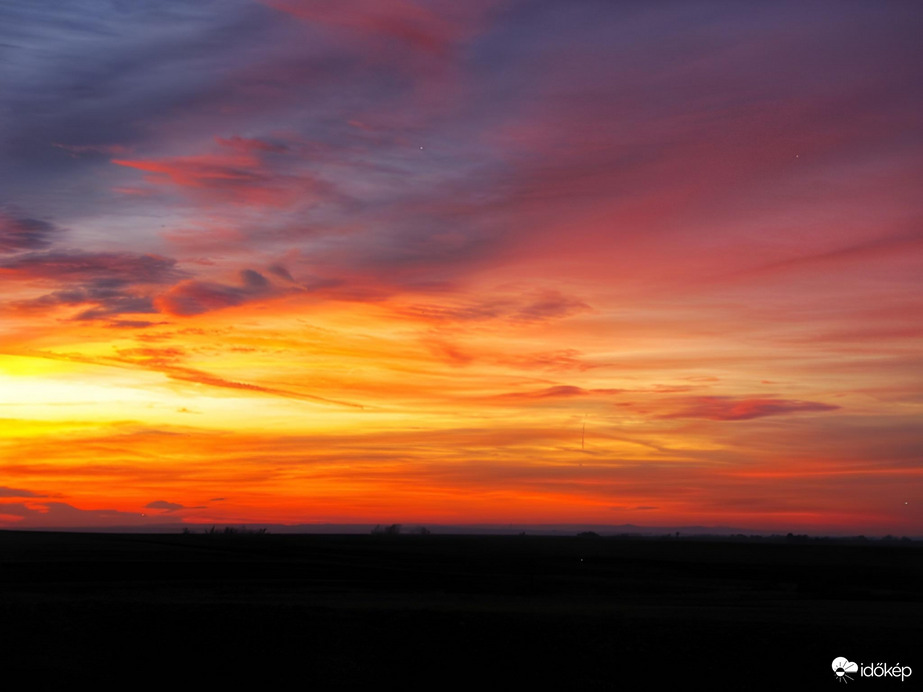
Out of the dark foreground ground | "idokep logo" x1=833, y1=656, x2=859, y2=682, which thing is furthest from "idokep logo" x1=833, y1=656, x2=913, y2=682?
the dark foreground ground

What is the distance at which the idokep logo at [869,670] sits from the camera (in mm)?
28141

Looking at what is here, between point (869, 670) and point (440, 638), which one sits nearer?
point (869, 670)

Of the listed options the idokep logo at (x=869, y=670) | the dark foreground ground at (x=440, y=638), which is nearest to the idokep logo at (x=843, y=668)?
the idokep logo at (x=869, y=670)

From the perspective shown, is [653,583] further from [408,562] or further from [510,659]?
[510,659]

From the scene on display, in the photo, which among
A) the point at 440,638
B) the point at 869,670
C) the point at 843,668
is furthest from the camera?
the point at 440,638

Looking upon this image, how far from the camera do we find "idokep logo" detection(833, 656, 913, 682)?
92.3 ft

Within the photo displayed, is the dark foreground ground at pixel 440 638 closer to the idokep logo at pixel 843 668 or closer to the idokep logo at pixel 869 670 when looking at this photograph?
the idokep logo at pixel 843 668

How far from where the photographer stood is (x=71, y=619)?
35.2 m

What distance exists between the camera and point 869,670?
28.7 metres

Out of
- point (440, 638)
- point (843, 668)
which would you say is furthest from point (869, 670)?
point (440, 638)

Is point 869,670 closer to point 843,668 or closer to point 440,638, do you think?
point 843,668

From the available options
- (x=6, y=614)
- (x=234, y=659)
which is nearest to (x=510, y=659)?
(x=234, y=659)

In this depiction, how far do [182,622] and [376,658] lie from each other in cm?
859

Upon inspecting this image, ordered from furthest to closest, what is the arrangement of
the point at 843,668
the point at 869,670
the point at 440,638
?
1. the point at 440,638
2. the point at 843,668
3. the point at 869,670
